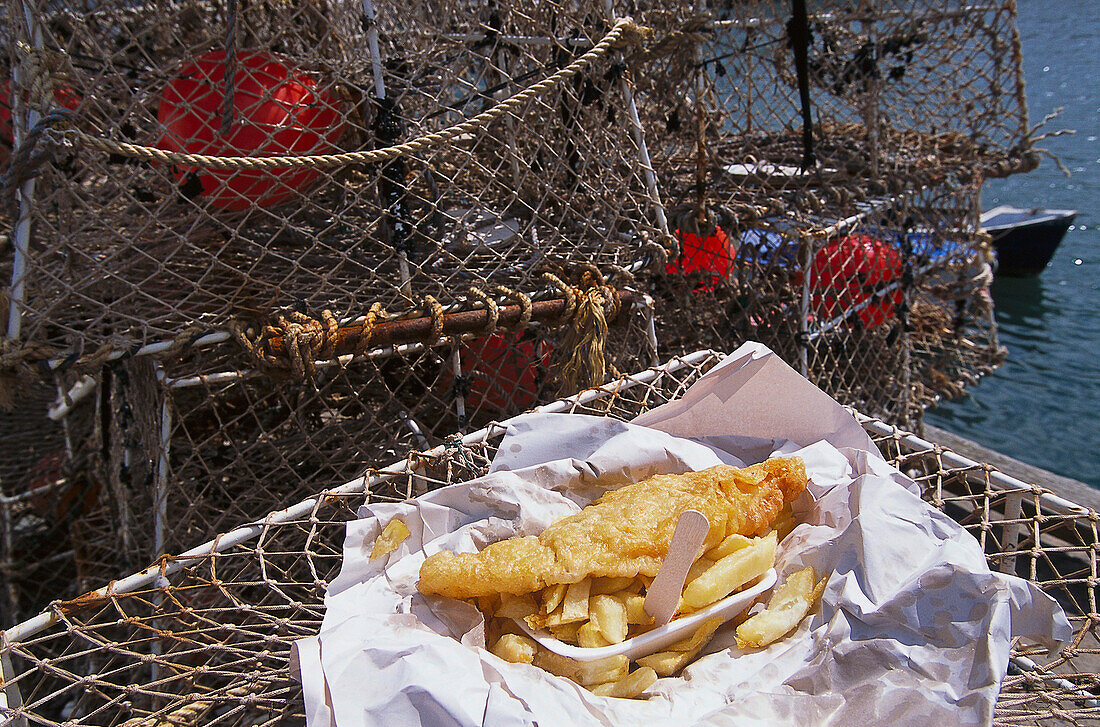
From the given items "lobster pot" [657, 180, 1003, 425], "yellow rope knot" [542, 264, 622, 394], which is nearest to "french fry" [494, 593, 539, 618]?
"yellow rope knot" [542, 264, 622, 394]

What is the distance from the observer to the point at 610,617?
1.15 meters

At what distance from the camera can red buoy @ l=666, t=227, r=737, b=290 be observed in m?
2.54

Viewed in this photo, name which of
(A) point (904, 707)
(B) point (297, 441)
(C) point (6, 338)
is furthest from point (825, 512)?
(C) point (6, 338)

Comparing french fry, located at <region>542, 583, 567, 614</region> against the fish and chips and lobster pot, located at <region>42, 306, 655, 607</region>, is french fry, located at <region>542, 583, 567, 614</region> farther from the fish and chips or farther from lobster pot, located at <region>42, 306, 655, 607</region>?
lobster pot, located at <region>42, 306, 655, 607</region>

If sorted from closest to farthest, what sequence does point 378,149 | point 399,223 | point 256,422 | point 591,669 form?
1. point 591,669
2. point 378,149
3. point 399,223
4. point 256,422

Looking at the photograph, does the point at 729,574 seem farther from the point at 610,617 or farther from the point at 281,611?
the point at 281,611

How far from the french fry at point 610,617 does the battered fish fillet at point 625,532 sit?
50mm

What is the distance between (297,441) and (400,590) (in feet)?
3.58

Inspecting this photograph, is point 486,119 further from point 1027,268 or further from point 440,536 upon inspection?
point 1027,268

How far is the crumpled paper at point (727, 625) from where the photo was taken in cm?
99

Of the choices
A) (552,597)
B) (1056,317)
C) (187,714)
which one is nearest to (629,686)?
(552,597)

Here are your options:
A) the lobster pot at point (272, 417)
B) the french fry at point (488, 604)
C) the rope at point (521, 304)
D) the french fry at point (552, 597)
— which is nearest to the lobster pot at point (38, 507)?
the lobster pot at point (272, 417)

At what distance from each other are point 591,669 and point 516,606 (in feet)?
0.55

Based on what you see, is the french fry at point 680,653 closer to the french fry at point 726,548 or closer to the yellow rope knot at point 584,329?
the french fry at point 726,548
